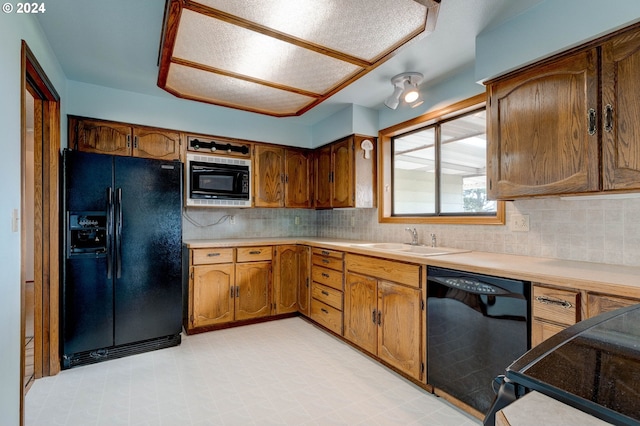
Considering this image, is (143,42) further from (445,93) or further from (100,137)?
(445,93)

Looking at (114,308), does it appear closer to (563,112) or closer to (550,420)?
(550,420)

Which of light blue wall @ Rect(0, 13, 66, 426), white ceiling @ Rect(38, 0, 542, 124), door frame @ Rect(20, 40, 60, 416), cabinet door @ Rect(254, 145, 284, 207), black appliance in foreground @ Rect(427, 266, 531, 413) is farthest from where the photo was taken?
cabinet door @ Rect(254, 145, 284, 207)

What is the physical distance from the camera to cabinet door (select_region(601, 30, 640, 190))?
4.95ft

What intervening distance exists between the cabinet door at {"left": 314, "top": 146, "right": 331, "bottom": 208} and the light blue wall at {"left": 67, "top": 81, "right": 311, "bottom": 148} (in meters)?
0.31

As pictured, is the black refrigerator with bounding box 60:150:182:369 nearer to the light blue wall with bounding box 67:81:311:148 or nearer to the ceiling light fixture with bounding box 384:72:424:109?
the light blue wall with bounding box 67:81:311:148

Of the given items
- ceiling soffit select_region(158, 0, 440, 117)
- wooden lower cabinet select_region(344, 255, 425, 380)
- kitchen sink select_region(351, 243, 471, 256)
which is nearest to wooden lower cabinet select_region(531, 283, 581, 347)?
wooden lower cabinet select_region(344, 255, 425, 380)

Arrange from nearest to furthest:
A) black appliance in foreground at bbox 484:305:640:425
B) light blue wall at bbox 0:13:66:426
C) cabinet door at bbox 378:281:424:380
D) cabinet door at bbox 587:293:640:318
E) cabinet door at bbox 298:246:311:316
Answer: black appliance in foreground at bbox 484:305:640:425
cabinet door at bbox 587:293:640:318
light blue wall at bbox 0:13:66:426
cabinet door at bbox 378:281:424:380
cabinet door at bbox 298:246:311:316

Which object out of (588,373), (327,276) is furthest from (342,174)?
(588,373)

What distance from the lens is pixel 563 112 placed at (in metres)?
1.77

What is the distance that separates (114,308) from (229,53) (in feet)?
7.36

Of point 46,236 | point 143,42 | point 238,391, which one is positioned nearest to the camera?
point 238,391

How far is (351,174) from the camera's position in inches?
137

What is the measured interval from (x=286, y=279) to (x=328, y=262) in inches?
28.0

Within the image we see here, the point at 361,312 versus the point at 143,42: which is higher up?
the point at 143,42
